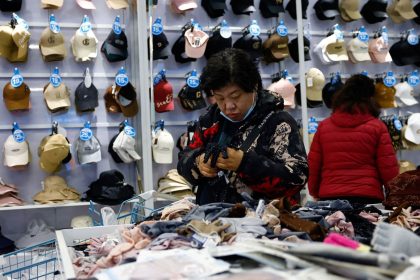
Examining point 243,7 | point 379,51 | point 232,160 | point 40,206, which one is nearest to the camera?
point 232,160

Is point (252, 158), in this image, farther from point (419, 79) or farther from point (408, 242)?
point (419, 79)

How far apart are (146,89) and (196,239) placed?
343 cm

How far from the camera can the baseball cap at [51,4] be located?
4.62m

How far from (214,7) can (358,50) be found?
5.11 ft

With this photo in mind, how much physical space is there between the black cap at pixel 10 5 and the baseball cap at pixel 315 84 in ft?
9.01

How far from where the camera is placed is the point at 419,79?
5.73 m

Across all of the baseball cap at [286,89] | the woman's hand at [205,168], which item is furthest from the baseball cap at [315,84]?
the woman's hand at [205,168]

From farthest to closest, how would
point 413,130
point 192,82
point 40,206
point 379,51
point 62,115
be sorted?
point 379,51, point 413,130, point 192,82, point 62,115, point 40,206

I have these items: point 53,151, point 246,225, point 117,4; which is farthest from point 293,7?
point 246,225

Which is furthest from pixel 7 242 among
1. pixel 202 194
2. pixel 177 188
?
pixel 202 194

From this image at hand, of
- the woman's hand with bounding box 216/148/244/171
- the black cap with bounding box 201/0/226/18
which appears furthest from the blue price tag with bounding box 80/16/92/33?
the woman's hand with bounding box 216/148/244/171

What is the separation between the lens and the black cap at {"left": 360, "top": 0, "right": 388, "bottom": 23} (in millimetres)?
5621

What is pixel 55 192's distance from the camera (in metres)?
4.49

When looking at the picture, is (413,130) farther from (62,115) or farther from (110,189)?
(62,115)
